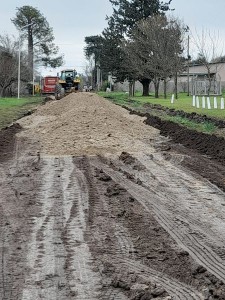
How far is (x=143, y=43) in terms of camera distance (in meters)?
58.1

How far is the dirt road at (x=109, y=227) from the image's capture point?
15.9 ft

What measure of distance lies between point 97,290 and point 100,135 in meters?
11.7

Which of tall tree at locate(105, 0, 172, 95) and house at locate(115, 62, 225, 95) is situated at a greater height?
tall tree at locate(105, 0, 172, 95)

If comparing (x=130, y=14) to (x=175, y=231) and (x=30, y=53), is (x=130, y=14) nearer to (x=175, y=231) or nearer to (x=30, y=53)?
(x=30, y=53)

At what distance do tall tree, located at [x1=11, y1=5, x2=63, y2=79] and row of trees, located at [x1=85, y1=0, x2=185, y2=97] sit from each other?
18.4m

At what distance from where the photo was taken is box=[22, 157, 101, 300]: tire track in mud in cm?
473

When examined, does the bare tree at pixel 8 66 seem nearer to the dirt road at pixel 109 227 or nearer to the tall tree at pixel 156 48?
the tall tree at pixel 156 48

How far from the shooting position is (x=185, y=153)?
13.8 metres

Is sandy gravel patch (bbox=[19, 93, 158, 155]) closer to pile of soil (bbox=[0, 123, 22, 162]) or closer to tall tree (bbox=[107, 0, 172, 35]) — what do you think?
pile of soil (bbox=[0, 123, 22, 162])

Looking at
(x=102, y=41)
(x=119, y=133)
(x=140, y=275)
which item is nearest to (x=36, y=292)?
(x=140, y=275)

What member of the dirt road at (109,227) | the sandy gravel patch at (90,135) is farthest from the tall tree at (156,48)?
the dirt road at (109,227)

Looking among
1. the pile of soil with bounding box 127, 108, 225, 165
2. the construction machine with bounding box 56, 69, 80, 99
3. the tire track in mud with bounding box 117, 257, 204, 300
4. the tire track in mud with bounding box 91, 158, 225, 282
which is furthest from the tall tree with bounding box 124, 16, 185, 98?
the tire track in mud with bounding box 117, 257, 204, 300

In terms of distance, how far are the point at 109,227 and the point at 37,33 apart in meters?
81.9

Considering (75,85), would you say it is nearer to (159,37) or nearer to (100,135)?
(159,37)
